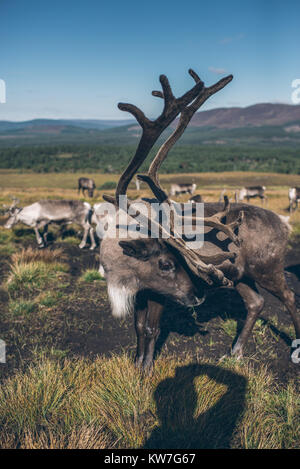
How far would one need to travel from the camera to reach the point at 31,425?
Answer: 3.33 metres

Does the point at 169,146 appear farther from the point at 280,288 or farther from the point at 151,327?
the point at 280,288

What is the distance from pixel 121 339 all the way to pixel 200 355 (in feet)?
4.65

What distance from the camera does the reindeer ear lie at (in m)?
4.07

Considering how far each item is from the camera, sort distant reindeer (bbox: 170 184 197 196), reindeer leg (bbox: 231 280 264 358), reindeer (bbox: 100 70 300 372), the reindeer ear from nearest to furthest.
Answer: reindeer (bbox: 100 70 300 372)
the reindeer ear
reindeer leg (bbox: 231 280 264 358)
distant reindeer (bbox: 170 184 197 196)

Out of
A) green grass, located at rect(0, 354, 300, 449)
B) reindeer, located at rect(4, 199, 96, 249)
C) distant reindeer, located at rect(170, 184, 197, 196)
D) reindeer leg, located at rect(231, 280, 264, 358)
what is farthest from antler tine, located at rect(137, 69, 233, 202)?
distant reindeer, located at rect(170, 184, 197, 196)

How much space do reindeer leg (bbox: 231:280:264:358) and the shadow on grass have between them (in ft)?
3.73

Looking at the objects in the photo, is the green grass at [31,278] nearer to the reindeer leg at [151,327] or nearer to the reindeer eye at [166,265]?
the reindeer leg at [151,327]

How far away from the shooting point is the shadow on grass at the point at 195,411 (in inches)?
128

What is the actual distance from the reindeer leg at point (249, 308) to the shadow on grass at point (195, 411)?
3.73 ft

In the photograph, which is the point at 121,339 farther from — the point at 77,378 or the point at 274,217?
the point at 274,217

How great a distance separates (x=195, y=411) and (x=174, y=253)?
1.83 meters

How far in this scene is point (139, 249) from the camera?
13.6ft

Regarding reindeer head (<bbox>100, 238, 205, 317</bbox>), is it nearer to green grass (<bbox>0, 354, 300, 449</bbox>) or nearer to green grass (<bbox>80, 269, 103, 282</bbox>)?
green grass (<bbox>0, 354, 300, 449</bbox>)

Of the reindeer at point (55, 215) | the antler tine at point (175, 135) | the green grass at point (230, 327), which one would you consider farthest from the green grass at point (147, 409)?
the reindeer at point (55, 215)
